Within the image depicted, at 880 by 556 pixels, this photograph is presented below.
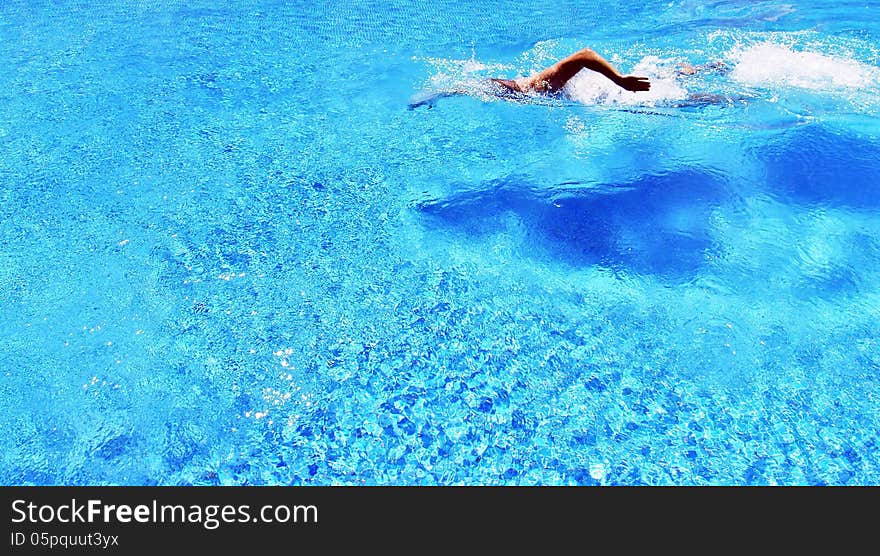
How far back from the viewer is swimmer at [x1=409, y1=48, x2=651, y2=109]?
466 centimetres

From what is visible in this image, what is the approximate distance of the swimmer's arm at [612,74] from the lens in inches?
178

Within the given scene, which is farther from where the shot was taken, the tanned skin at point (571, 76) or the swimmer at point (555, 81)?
the swimmer at point (555, 81)

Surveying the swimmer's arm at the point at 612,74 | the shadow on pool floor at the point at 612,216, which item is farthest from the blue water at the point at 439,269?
the swimmer's arm at the point at 612,74

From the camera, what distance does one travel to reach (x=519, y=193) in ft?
15.9

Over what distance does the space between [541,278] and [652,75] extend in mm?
3194

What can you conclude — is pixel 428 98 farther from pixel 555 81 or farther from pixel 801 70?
pixel 801 70

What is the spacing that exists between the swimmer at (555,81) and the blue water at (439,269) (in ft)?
0.59

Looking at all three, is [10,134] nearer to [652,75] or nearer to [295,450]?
[295,450]

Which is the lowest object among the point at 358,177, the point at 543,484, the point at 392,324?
the point at 543,484

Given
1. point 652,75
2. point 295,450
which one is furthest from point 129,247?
point 652,75
